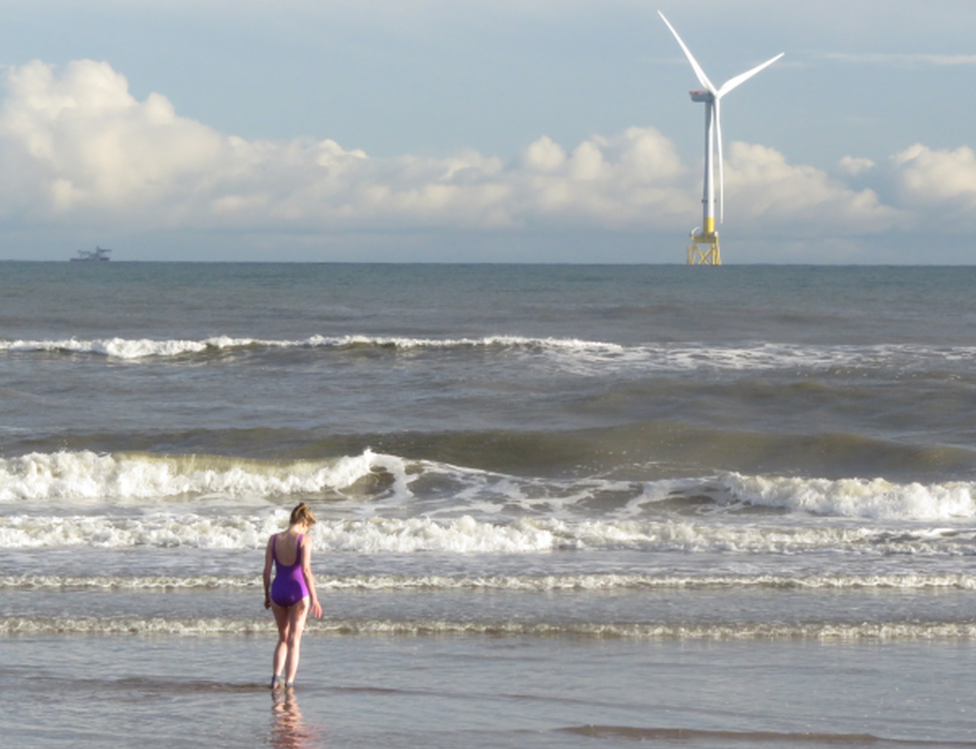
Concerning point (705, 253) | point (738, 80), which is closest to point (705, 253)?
point (705, 253)

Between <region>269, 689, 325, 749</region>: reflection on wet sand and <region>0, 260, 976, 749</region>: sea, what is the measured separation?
4 centimetres

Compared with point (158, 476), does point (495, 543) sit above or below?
below

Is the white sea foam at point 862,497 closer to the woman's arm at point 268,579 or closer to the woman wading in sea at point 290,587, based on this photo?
the woman wading in sea at point 290,587

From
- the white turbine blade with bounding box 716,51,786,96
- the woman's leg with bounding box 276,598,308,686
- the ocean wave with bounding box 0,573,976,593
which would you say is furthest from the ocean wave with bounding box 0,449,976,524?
the white turbine blade with bounding box 716,51,786,96

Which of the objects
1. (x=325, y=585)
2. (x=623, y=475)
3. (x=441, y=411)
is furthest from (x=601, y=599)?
(x=441, y=411)

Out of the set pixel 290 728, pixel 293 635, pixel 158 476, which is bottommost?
pixel 290 728

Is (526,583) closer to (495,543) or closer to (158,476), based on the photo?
(495,543)

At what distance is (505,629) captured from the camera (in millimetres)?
11109

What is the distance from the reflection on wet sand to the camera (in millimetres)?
7989

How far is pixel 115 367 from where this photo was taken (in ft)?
121

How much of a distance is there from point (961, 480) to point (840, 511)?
365cm

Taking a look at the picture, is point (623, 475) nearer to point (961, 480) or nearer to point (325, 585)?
point (961, 480)

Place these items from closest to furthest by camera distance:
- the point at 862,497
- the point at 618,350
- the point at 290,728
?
1. the point at 290,728
2. the point at 862,497
3. the point at 618,350

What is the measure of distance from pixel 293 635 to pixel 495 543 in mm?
6156
